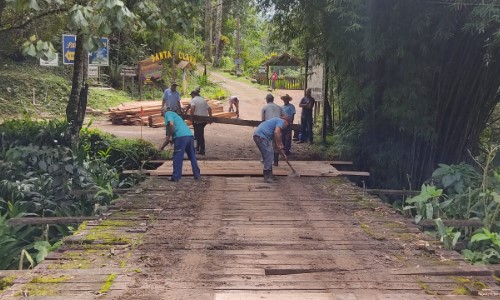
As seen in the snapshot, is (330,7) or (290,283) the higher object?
(330,7)

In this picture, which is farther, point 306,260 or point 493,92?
point 493,92

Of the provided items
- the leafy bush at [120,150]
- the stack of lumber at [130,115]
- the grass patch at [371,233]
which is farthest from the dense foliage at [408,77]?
the stack of lumber at [130,115]

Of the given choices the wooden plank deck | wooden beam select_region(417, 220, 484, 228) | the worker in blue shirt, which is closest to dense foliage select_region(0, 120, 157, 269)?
the wooden plank deck

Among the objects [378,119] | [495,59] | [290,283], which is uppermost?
[495,59]

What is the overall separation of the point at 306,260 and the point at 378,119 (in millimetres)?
6234

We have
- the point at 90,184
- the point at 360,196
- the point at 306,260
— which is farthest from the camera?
the point at 90,184

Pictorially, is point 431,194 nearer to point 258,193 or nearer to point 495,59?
point 258,193

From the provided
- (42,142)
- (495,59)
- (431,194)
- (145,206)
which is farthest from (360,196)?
(42,142)

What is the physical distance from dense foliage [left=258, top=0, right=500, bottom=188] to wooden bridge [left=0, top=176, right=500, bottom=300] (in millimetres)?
3019

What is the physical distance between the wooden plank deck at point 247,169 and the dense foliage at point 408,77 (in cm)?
95

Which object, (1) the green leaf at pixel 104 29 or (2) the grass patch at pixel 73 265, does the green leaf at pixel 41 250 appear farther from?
(1) the green leaf at pixel 104 29

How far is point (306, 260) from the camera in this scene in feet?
15.2

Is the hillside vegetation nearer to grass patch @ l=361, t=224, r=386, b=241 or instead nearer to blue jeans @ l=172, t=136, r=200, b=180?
blue jeans @ l=172, t=136, r=200, b=180

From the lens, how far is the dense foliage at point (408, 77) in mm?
8586
